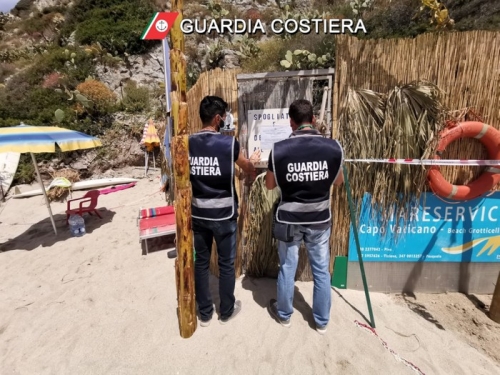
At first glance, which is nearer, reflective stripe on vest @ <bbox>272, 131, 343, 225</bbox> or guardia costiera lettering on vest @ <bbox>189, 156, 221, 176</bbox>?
reflective stripe on vest @ <bbox>272, 131, 343, 225</bbox>

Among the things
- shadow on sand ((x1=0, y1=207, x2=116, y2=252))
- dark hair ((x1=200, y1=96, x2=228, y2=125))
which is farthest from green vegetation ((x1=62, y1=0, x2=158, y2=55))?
dark hair ((x1=200, y1=96, x2=228, y2=125))

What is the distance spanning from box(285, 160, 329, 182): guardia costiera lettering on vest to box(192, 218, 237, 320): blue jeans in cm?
70

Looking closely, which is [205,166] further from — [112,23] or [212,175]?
[112,23]

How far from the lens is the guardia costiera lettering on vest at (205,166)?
7.79 ft

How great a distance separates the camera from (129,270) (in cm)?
409

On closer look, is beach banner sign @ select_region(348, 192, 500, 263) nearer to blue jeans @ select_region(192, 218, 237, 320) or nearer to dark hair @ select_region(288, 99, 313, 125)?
dark hair @ select_region(288, 99, 313, 125)

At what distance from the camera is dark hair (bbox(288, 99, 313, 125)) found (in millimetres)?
2312

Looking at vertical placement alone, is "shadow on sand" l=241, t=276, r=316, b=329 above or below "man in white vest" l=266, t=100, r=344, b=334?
below

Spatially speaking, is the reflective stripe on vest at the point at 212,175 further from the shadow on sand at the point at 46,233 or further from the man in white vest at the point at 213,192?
the shadow on sand at the point at 46,233

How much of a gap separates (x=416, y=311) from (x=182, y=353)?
8.20 feet

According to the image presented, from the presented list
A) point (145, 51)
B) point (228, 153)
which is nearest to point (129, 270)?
point (228, 153)

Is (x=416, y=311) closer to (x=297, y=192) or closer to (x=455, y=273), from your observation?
(x=455, y=273)

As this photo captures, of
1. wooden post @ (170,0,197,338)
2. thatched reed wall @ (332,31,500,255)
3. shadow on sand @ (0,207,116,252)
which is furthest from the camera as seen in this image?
shadow on sand @ (0,207,116,252)

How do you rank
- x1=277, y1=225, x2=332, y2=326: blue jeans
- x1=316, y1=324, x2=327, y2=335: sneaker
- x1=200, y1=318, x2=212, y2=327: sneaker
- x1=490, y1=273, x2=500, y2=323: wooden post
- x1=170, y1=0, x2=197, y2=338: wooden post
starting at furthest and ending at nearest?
x1=490, y1=273, x2=500, y2=323: wooden post → x1=200, y1=318, x2=212, y2=327: sneaker → x1=316, y1=324, x2=327, y2=335: sneaker → x1=277, y1=225, x2=332, y2=326: blue jeans → x1=170, y1=0, x2=197, y2=338: wooden post
